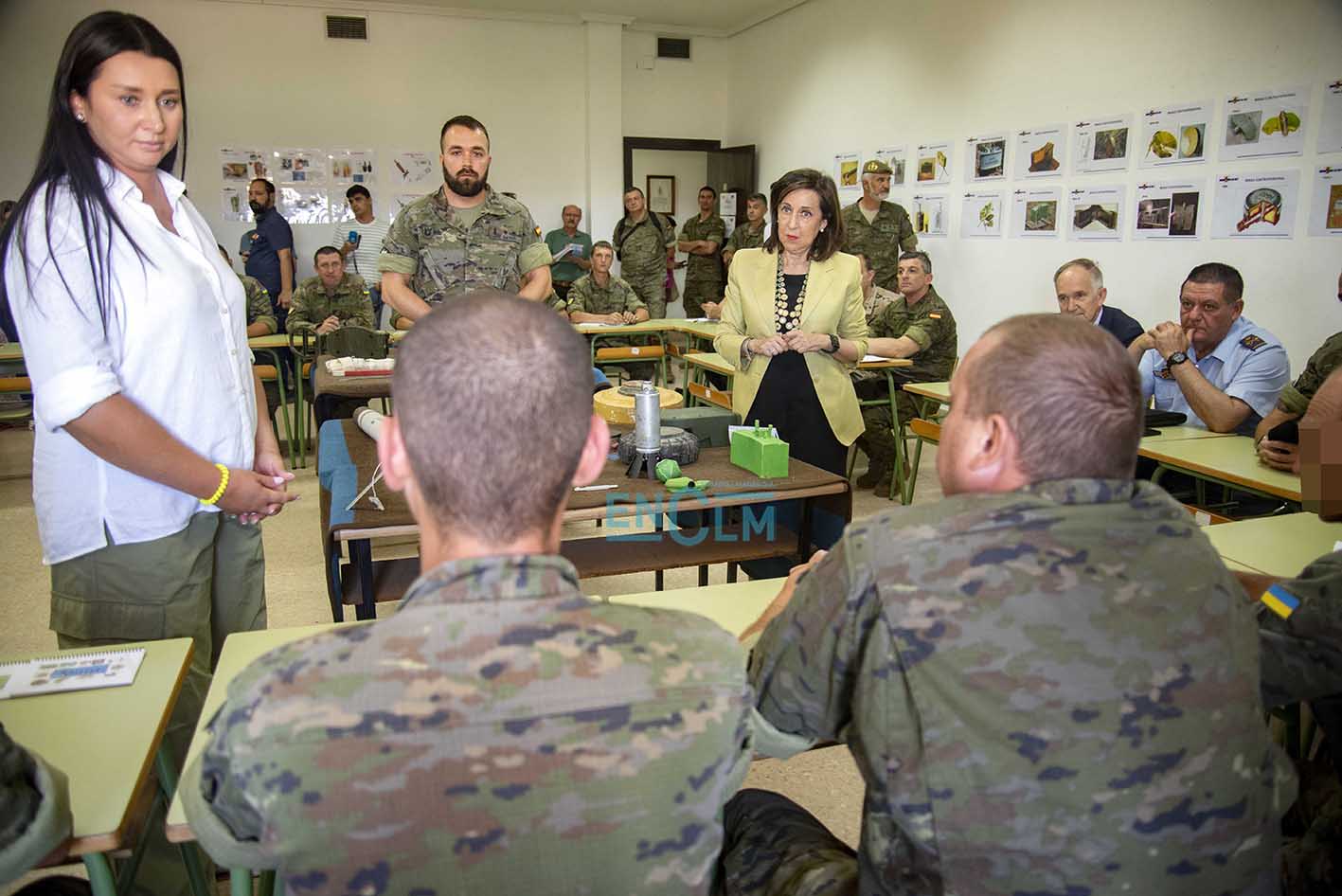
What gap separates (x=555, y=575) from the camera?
0.82m

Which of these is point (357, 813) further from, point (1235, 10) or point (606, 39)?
point (606, 39)

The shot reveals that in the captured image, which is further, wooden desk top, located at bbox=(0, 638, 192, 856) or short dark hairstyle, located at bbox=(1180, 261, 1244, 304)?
short dark hairstyle, located at bbox=(1180, 261, 1244, 304)

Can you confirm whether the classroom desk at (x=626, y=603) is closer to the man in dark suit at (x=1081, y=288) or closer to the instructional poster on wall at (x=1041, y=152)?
the man in dark suit at (x=1081, y=288)

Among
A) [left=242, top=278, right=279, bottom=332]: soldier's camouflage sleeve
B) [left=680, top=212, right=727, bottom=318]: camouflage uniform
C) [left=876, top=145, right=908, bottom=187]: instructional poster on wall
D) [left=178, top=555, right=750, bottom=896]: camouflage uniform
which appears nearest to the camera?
[left=178, top=555, right=750, bottom=896]: camouflage uniform

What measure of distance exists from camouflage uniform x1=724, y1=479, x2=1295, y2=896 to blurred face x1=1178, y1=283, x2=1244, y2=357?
292 centimetres

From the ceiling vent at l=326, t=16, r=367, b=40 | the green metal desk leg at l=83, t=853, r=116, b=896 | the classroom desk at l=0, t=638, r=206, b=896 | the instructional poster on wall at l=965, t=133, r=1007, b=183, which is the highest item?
the ceiling vent at l=326, t=16, r=367, b=40

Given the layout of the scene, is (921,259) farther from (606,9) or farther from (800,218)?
(606,9)

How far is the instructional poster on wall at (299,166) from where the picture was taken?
8844 mm

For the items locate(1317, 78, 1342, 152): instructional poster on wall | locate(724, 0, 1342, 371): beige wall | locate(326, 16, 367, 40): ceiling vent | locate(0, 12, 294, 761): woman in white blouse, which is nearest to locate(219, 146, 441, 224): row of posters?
locate(326, 16, 367, 40): ceiling vent

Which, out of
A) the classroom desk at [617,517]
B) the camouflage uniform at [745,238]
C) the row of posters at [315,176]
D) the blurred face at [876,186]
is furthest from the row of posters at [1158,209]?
the row of posters at [315,176]

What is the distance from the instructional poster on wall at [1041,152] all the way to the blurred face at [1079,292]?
197 centimetres

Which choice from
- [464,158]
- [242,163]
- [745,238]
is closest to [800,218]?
[464,158]

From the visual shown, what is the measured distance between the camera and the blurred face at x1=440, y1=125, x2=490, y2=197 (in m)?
3.10

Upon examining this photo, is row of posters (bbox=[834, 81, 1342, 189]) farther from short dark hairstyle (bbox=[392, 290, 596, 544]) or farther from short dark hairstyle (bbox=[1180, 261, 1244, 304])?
short dark hairstyle (bbox=[392, 290, 596, 544])
